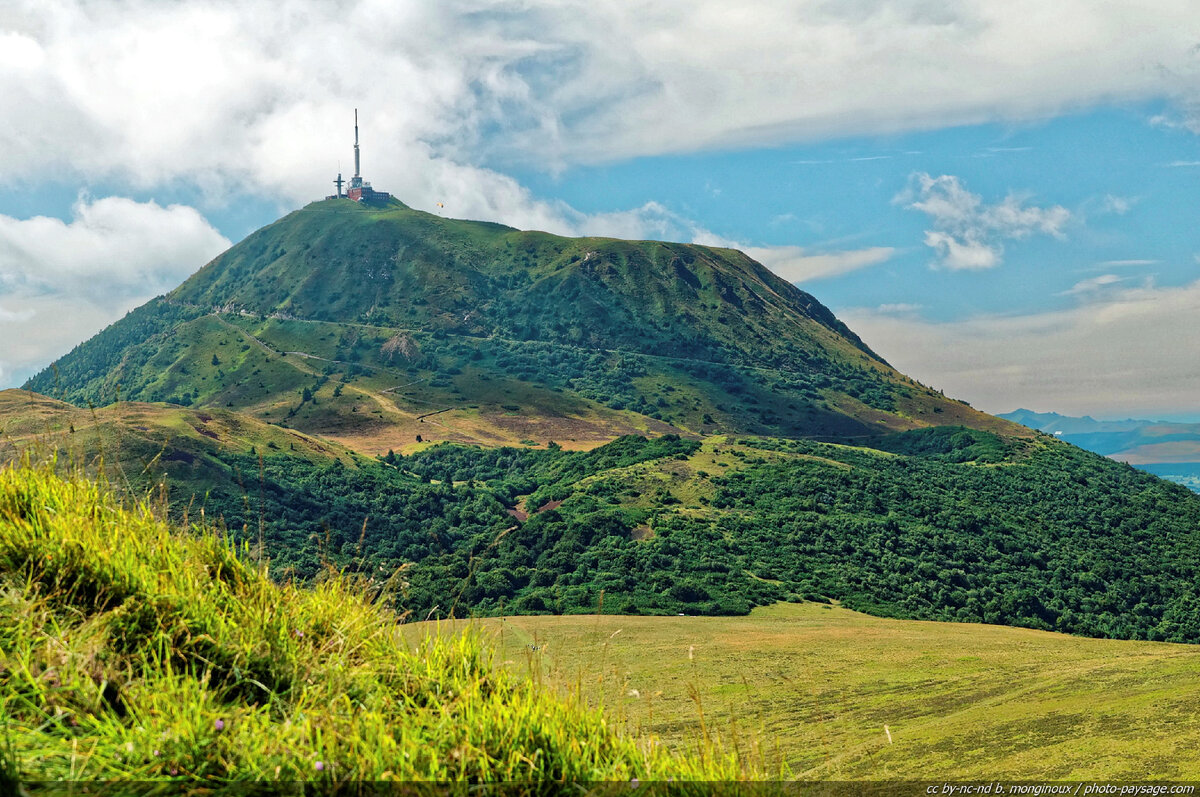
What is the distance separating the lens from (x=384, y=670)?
6.10 metres

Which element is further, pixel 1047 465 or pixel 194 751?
pixel 1047 465

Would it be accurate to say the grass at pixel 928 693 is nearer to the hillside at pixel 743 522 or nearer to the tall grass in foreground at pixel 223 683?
the tall grass in foreground at pixel 223 683

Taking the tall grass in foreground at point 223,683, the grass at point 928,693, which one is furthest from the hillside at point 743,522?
the tall grass in foreground at point 223,683

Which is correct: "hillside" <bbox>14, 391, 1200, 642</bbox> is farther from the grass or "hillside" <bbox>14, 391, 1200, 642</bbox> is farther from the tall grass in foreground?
the tall grass in foreground

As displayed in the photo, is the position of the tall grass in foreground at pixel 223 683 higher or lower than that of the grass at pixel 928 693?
higher

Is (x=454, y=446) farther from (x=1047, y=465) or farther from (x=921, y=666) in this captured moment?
(x=921, y=666)

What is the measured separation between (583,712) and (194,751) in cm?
229

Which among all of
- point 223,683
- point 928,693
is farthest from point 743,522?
point 223,683

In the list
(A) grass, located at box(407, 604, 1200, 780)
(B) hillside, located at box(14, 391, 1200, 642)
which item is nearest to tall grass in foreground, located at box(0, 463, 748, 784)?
(A) grass, located at box(407, 604, 1200, 780)

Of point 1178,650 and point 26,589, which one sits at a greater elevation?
point 26,589

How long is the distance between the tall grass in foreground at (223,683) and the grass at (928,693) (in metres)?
11.6

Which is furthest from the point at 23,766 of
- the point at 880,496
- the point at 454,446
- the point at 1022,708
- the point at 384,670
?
the point at 454,446

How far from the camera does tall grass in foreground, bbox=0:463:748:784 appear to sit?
490 cm

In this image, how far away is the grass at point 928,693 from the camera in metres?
35.0
